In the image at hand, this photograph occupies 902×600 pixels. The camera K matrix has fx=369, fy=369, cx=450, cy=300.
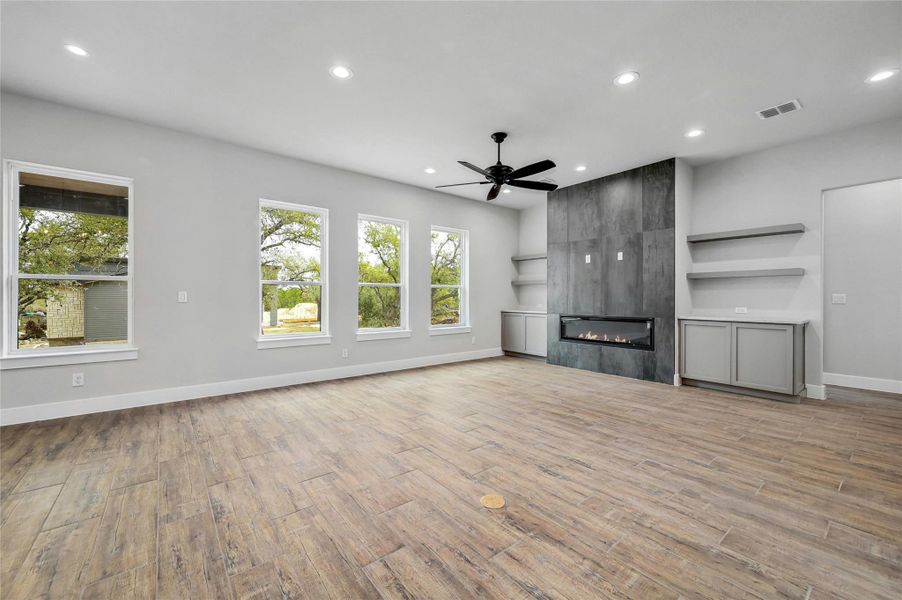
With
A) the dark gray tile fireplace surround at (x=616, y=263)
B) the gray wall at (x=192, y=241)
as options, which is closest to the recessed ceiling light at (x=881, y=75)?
the dark gray tile fireplace surround at (x=616, y=263)

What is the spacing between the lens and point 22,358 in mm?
3391

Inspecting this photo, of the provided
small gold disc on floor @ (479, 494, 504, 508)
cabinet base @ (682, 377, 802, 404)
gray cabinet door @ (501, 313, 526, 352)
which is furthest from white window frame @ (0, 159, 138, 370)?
cabinet base @ (682, 377, 802, 404)

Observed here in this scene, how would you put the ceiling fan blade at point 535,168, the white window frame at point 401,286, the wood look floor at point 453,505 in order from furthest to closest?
the white window frame at point 401,286 → the ceiling fan blade at point 535,168 → the wood look floor at point 453,505

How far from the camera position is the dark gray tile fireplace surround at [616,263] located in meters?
5.02

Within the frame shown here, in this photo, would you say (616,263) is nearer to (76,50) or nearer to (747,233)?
(747,233)

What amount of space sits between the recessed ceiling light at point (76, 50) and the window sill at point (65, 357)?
8.68 feet

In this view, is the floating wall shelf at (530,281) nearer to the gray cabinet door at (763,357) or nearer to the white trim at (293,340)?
the gray cabinet door at (763,357)

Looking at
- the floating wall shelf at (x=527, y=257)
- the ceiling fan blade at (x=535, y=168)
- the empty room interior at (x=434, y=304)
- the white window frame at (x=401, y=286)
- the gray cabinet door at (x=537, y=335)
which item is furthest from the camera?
the floating wall shelf at (x=527, y=257)

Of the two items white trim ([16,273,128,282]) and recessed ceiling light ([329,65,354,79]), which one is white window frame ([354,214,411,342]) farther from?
white trim ([16,273,128,282])

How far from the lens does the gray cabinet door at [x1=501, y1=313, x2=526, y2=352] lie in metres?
7.13

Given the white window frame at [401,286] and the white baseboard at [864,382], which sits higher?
the white window frame at [401,286]

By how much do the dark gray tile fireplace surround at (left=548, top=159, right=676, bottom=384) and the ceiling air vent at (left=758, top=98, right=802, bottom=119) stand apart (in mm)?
1244

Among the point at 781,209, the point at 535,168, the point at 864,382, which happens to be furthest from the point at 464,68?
the point at 864,382

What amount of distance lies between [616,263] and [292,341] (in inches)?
187
